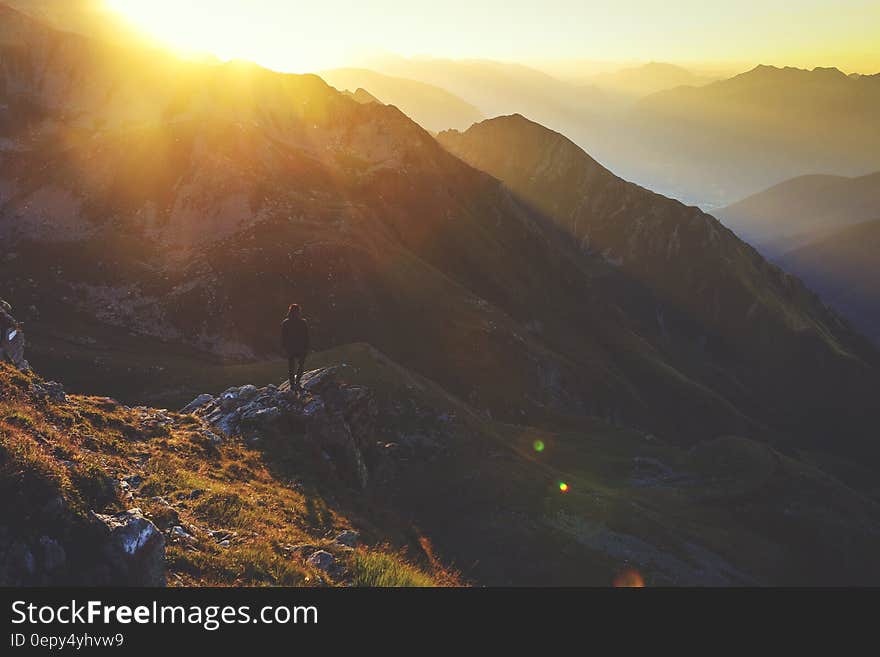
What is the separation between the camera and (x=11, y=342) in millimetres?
24562

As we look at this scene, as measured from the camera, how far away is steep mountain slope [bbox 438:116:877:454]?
15700 centimetres

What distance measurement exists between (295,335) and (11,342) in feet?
38.8

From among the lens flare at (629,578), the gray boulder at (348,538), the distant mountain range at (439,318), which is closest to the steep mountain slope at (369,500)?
the gray boulder at (348,538)

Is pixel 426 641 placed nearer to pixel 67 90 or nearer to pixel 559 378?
pixel 559 378

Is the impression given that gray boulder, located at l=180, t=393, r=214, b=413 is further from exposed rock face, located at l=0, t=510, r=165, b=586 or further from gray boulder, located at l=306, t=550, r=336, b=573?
exposed rock face, located at l=0, t=510, r=165, b=586

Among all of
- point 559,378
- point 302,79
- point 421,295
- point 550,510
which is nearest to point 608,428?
point 559,378

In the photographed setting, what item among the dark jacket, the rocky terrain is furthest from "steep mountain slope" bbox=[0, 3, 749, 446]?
the rocky terrain

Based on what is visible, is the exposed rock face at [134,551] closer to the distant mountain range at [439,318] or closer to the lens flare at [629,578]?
the distant mountain range at [439,318]

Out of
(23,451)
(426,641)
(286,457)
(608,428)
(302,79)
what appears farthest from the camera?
(302,79)

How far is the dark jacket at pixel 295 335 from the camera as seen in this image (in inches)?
1076

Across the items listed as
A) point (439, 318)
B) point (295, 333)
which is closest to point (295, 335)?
point (295, 333)

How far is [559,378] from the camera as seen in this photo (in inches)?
3866

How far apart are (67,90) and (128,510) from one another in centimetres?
12919

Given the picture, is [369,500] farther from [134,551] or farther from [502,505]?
[134,551]
